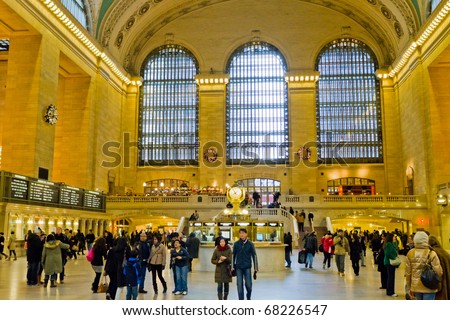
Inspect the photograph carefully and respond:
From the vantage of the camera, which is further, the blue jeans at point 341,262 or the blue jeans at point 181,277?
the blue jeans at point 341,262

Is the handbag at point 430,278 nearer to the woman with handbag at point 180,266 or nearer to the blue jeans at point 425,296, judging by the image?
the blue jeans at point 425,296

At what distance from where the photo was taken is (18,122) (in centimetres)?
2412

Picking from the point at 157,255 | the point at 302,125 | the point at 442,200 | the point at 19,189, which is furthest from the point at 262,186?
the point at 157,255

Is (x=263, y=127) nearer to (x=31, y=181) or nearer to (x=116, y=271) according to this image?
(x=31, y=181)

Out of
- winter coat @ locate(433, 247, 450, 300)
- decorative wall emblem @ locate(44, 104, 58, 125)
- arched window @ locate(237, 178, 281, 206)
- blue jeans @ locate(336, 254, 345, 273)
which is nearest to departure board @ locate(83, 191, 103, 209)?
decorative wall emblem @ locate(44, 104, 58, 125)

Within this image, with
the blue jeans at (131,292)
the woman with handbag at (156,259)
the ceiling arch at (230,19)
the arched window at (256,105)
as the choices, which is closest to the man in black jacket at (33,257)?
the woman with handbag at (156,259)

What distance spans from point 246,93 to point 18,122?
19412 mm

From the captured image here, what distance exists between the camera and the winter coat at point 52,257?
10.4 meters

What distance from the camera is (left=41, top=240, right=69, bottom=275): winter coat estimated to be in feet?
34.1

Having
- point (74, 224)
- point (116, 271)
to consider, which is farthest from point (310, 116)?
point (116, 271)

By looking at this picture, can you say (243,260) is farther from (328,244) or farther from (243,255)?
(328,244)

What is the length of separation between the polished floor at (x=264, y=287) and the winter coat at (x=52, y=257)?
412 mm

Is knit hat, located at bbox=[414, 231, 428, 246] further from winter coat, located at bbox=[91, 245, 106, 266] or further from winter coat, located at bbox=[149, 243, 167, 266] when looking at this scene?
winter coat, located at bbox=[91, 245, 106, 266]

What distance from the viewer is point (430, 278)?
592 cm
